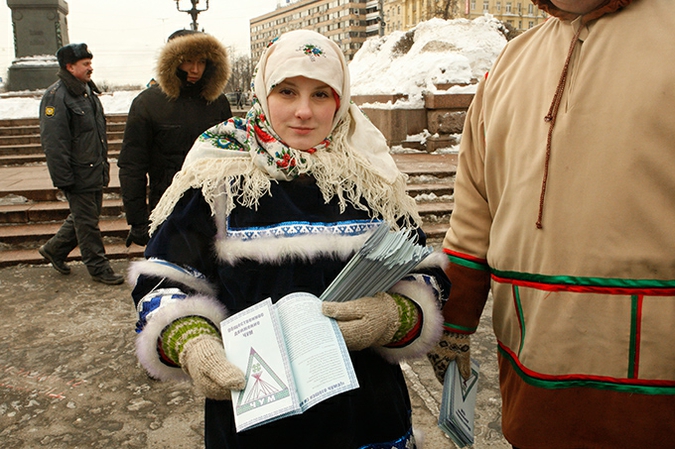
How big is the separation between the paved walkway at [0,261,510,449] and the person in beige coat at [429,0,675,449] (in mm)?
1469

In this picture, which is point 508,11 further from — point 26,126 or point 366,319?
point 366,319

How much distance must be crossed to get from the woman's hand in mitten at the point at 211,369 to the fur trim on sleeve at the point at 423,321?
19.1 inches

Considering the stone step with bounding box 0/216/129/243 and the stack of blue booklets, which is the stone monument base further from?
the stack of blue booklets

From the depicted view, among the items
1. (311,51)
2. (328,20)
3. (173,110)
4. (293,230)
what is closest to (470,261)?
(293,230)

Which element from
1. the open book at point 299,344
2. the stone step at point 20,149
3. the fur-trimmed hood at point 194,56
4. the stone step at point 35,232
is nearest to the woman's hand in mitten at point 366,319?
the open book at point 299,344

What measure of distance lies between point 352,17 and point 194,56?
321 feet

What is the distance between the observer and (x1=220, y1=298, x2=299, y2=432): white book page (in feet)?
3.68

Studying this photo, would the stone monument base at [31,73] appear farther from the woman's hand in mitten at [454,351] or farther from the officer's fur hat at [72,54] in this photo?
the woman's hand in mitten at [454,351]

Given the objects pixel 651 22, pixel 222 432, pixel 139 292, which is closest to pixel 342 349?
pixel 222 432

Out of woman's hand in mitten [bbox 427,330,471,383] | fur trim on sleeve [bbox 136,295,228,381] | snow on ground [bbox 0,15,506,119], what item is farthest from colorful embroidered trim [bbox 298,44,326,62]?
snow on ground [bbox 0,15,506,119]

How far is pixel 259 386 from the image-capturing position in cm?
117

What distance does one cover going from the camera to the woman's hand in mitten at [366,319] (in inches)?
51.2

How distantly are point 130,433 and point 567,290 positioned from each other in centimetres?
245

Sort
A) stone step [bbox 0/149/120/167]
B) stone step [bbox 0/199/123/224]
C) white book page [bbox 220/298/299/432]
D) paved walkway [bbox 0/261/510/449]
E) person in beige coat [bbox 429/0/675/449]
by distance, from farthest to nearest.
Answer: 1. stone step [bbox 0/149/120/167]
2. stone step [bbox 0/199/123/224]
3. paved walkway [bbox 0/261/510/449]
4. person in beige coat [bbox 429/0/675/449]
5. white book page [bbox 220/298/299/432]
